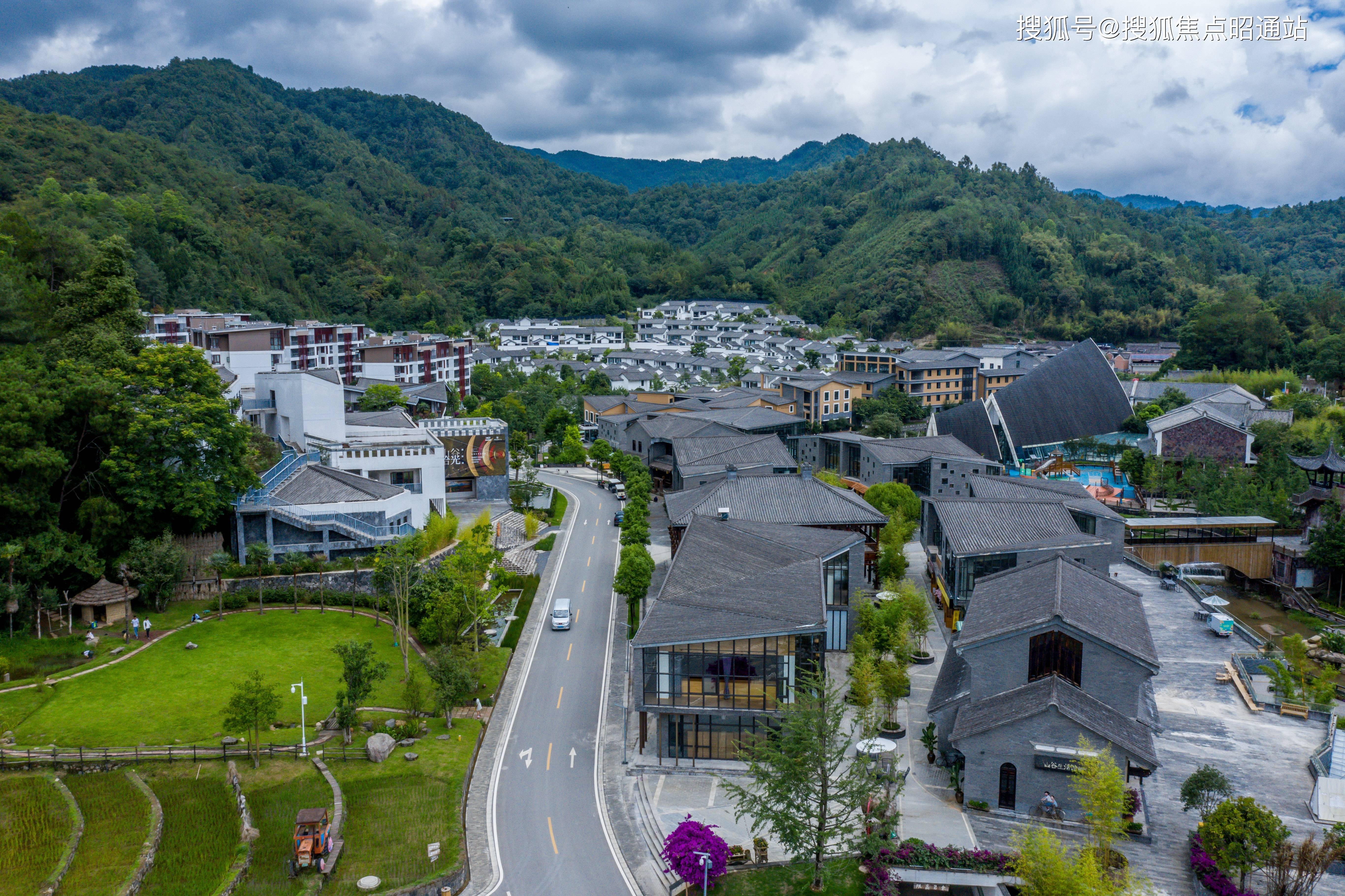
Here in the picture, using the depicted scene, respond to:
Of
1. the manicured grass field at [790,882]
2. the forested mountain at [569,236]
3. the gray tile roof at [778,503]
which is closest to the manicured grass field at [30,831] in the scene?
the manicured grass field at [790,882]

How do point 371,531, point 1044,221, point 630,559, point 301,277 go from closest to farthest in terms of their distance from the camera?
point 630,559, point 371,531, point 301,277, point 1044,221

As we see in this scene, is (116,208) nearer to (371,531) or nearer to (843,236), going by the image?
(371,531)

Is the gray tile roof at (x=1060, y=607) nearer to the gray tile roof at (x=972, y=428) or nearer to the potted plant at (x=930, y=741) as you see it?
the potted plant at (x=930, y=741)

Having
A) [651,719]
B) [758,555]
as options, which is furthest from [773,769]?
[758,555]

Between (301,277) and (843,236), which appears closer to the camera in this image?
(301,277)

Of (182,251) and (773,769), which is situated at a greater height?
(182,251)

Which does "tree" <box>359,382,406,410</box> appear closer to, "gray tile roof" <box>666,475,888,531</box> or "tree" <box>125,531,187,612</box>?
"gray tile roof" <box>666,475,888,531</box>
